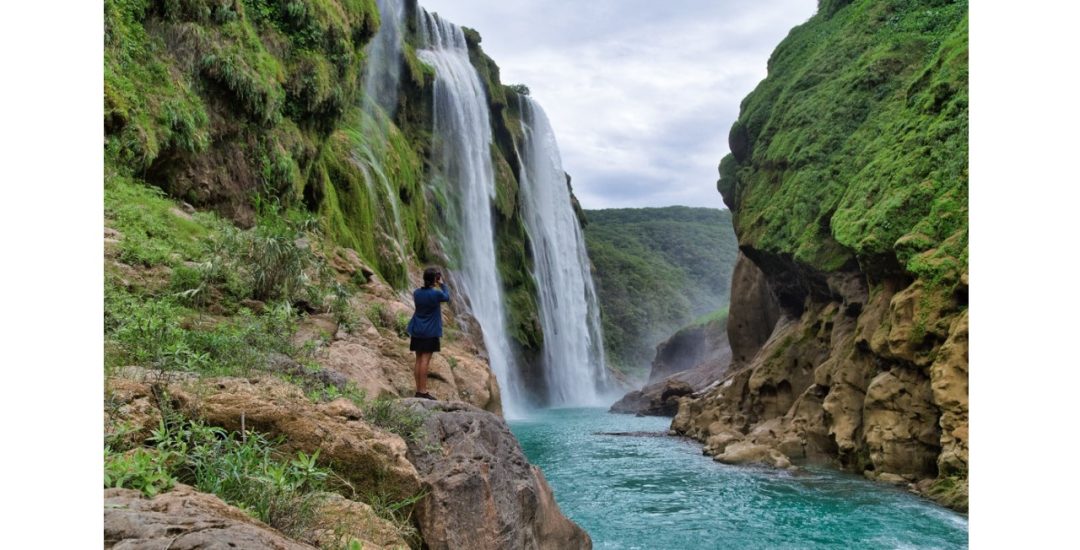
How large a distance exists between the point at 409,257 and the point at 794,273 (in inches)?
471

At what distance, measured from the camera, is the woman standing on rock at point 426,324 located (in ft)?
23.6

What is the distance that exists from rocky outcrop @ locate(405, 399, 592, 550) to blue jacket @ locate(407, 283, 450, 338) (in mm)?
1601

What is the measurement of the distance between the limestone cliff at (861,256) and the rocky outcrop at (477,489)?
23.7 feet

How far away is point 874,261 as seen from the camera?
13477mm

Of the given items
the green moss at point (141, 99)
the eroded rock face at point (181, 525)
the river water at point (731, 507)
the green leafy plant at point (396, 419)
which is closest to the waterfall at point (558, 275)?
the river water at point (731, 507)

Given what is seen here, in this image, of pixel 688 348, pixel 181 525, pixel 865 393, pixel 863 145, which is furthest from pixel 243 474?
pixel 688 348

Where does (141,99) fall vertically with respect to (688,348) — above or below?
above

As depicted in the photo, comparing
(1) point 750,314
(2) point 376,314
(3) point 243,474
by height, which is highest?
(2) point 376,314

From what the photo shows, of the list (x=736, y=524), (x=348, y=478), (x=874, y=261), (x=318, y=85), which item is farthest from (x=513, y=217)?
(x=348, y=478)

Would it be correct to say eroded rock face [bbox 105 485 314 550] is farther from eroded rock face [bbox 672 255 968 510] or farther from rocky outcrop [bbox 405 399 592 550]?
eroded rock face [bbox 672 255 968 510]

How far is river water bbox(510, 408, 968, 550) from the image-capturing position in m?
8.72

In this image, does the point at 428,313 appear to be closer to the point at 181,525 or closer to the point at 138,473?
the point at 138,473

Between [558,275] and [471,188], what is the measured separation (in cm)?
1187

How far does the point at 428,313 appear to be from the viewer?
24.2 ft
